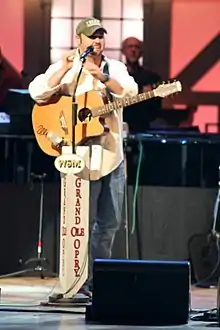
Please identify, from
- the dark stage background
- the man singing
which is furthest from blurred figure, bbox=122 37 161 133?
the man singing

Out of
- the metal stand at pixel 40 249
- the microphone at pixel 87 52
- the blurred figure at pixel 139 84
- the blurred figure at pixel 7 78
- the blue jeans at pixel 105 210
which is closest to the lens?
the microphone at pixel 87 52

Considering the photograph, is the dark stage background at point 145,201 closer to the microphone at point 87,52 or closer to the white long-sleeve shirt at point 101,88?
the white long-sleeve shirt at point 101,88

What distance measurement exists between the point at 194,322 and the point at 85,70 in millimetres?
1534

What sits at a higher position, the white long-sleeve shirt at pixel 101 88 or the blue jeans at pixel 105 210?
the white long-sleeve shirt at pixel 101 88

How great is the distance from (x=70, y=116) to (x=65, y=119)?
0.03 metres

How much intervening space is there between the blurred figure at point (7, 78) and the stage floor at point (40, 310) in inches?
61.2

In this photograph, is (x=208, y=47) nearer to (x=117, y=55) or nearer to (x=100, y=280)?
(x=117, y=55)

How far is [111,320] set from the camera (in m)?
4.38

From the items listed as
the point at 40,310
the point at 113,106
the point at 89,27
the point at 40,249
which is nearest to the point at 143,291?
the point at 40,310

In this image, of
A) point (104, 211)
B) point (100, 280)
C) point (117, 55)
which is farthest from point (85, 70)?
point (117, 55)

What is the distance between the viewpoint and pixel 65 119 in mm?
5215

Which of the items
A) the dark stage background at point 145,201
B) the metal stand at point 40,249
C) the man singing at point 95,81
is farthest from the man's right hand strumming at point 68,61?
the metal stand at point 40,249

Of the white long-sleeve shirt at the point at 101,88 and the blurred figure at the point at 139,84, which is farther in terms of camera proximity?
the blurred figure at the point at 139,84

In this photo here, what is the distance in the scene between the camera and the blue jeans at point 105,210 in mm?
5500
